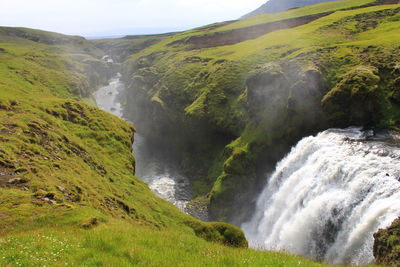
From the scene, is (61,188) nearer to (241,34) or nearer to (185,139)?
(185,139)

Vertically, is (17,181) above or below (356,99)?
below

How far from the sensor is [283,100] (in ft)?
212

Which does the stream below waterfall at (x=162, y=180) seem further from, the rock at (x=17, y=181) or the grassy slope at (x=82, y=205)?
the rock at (x=17, y=181)

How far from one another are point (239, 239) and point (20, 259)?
20.8m

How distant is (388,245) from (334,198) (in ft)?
36.6

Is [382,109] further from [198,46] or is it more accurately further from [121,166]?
[198,46]

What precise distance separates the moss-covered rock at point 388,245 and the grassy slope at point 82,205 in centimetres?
1325

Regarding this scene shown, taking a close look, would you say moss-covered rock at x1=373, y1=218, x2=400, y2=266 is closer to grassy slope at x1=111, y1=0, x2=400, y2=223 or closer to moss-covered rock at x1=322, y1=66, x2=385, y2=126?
grassy slope at x1=111, y1=0, x2=400, y2=223

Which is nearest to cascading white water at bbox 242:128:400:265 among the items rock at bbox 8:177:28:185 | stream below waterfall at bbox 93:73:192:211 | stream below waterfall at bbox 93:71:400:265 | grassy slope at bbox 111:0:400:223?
stream below waterfall at bbox 93:71:400:265

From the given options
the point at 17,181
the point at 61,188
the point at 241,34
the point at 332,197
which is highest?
the point at 241,34

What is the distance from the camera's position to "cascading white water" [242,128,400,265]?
30438 mm

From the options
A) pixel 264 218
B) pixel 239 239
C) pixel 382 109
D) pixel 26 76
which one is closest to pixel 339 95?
pixel 382 109

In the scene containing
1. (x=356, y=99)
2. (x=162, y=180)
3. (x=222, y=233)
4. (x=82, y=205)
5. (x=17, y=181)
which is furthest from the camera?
(x=162, y=180)

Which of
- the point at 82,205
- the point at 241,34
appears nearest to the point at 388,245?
the point at 82,205
